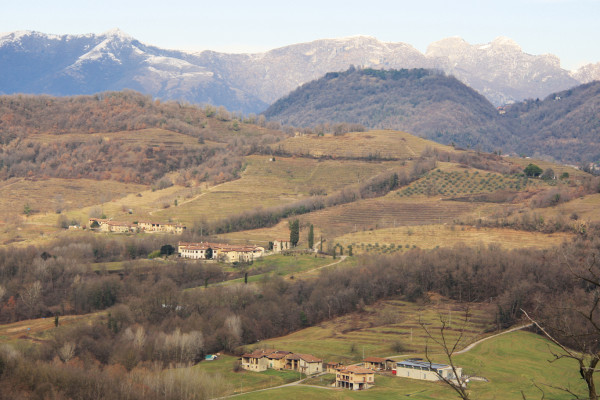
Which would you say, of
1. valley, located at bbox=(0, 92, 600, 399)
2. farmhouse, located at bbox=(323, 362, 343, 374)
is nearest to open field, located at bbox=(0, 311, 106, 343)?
valley, located at bbox=(0, 92, 600, 399)

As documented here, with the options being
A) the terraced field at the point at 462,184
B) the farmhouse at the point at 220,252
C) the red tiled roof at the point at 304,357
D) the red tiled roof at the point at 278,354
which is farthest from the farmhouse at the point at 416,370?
the terraced field at the point at 462,184

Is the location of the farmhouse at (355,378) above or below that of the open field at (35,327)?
below

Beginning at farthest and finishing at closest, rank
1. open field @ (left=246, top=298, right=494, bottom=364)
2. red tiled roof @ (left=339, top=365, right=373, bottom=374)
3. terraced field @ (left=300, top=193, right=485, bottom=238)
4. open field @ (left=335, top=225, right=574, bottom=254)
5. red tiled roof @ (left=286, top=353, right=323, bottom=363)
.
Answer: terraced field @ (left=300, top=193, right=485, bottom=238), open field @ (left=335, top=225, right=574, bottom=254), open field @ (left=246, top=298, right=494, bottom=364), red tiled roof @ (left=286, top=353, right=323, bottom=363), red tiled roof @ (left=339, top=365, right=373, bottom=374)

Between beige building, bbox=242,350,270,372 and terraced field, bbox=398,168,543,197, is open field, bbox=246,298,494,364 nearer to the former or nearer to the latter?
beige building, bbox=242,350,270,372

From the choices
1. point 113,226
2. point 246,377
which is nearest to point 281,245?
point 113,226

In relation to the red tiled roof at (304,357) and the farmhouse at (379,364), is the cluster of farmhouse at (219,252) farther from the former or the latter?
the farmhouse at (379,364)

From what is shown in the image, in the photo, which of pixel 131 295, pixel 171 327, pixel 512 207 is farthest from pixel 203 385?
pixel 512 207

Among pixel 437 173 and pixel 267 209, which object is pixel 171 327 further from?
pixel 437 173
